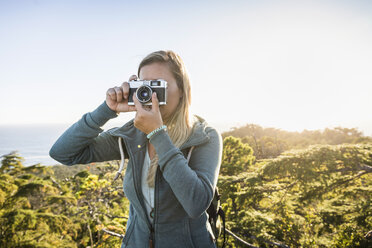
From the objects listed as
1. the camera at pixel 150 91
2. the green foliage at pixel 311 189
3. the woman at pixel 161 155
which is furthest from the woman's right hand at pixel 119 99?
the green foliage at pixel 311 189

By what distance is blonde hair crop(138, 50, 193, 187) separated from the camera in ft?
4.29

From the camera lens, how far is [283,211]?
3053mm

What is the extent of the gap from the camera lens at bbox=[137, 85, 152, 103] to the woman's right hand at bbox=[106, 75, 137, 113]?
0.36 ft

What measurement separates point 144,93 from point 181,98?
0.31 meters

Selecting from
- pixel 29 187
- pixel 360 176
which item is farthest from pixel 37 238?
pixel 360 176

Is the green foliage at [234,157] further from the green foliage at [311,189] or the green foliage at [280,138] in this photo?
the green foliage at [311,189]

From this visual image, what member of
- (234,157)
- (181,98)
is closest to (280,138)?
(234,157)

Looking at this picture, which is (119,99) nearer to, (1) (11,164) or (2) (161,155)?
(2) (161,155)

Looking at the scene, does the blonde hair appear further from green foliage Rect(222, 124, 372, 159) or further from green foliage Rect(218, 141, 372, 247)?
green foliage Rect(222, 124, 372, 159)

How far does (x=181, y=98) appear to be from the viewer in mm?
1379

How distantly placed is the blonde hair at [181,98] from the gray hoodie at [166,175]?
0.34ft

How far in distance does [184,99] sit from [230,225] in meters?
2.77

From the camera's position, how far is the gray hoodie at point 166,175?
958 millimetres

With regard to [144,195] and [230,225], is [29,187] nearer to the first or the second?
[230,225]
